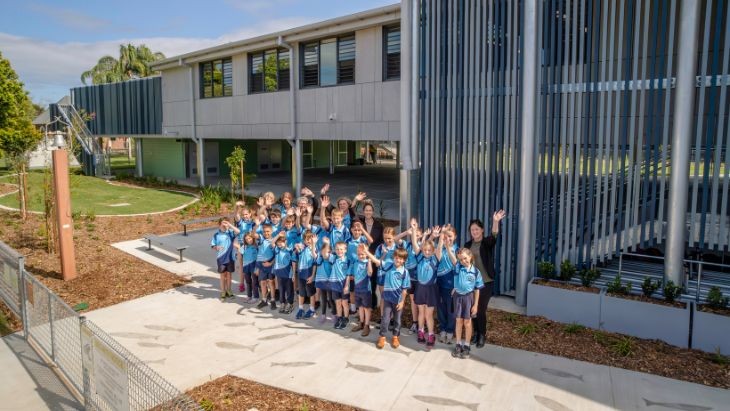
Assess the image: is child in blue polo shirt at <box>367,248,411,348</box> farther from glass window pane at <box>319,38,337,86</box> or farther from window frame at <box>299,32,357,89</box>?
glass window pane at <box>319,38,337,86</box>

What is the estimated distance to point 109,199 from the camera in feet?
67.0

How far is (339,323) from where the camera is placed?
7.74 metres

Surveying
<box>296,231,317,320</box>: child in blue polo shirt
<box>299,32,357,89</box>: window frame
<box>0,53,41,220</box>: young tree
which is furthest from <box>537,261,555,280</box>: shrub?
<box>0,53,41,220</box>: young tree

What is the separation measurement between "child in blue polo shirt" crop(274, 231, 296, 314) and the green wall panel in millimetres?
21812

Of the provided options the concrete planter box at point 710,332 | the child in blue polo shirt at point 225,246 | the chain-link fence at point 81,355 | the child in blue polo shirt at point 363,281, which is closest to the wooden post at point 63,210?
the chain-link fence at point 81,355

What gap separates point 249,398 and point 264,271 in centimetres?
303

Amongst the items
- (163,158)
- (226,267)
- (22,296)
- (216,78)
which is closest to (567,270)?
(226,267)

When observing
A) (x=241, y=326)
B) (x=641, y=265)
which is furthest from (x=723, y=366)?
(x=241, y=326)

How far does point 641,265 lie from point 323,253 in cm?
585

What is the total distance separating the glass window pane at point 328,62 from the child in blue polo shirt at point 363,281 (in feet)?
32.3

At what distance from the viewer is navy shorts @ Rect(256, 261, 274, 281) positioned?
8.48m

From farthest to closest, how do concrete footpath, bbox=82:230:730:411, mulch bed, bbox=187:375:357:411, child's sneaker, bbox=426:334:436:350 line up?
child's sneaker, bbox=426:334:436:350 → concrete footpath, bbox=82:230:730:411 → mulch bed, bbox=187:375:357:411

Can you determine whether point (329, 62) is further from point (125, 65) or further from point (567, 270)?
point (125, 65)

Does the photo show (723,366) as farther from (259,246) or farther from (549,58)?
(259,246)
